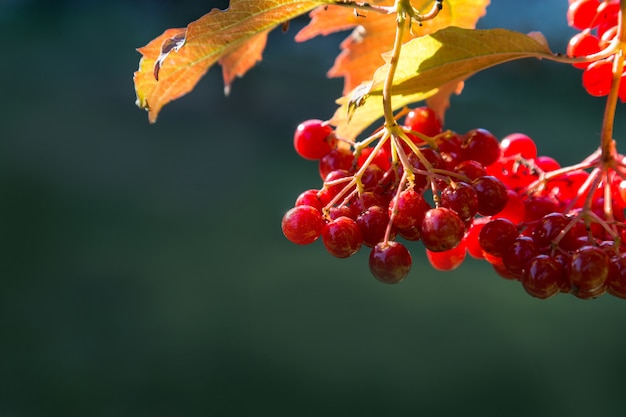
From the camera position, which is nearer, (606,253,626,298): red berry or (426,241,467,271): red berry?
(606,253,626,298): red berry

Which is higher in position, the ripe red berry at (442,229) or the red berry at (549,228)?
the red berry at (549,228)

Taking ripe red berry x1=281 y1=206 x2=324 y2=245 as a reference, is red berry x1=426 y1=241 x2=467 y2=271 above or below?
above

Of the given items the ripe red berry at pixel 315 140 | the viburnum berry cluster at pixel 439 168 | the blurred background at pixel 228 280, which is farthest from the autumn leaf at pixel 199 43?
the blurred background at pixel 228 280

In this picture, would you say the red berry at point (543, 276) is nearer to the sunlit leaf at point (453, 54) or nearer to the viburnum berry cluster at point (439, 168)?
the viburnum berry cluster at point (439, 168)

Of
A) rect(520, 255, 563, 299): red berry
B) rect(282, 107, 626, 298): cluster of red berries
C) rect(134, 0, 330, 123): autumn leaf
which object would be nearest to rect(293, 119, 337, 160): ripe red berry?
rect(282, 107, 626, 298): cluster of red berries

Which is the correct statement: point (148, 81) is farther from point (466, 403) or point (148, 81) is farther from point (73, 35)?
point (73, 35)

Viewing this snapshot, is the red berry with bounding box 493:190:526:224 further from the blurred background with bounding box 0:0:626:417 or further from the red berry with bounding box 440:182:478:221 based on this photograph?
the blurred background with bounding box 0:0:626:417

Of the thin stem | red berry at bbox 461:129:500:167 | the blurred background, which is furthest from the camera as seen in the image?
the blurred background
